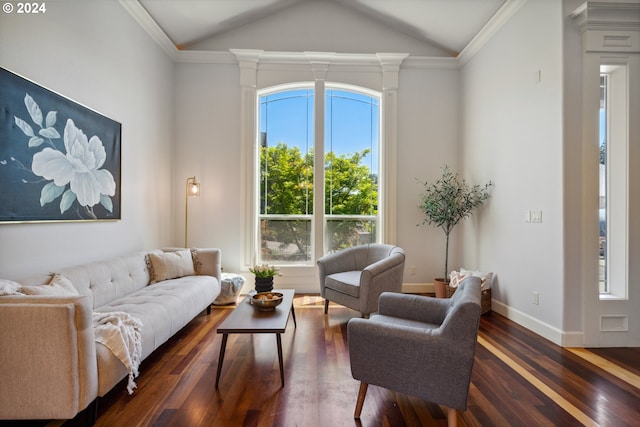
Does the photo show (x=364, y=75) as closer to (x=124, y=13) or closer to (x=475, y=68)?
(x=475, y=68)

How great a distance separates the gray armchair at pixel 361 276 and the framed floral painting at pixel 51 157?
2375mm

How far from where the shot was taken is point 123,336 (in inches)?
77.4

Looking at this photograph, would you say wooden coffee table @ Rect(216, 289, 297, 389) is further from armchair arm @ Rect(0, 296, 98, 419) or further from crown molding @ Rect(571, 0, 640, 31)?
crown molding @ Rect(571, 0, 640, 31)

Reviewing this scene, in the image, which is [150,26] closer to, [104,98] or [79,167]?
[104,98]

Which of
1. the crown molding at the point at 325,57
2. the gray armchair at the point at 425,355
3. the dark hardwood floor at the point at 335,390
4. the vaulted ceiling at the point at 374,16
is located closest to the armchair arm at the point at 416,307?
the gray armchair at the point at 425,355

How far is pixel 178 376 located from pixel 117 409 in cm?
45

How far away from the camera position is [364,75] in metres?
4.77

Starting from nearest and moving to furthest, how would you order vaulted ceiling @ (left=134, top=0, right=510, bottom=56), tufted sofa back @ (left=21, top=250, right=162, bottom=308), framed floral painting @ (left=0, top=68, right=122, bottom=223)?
framed floral painting @ (left=0, top=68, right=122, bottom=223) < tufted sofa back @ (left=21, top=250, right=162, bottom=308) < vaulted ceiling @ (left=134, top=0, right=510, bottom=56)

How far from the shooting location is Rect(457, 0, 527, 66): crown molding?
11.4 ft

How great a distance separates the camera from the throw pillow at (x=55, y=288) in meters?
1.88

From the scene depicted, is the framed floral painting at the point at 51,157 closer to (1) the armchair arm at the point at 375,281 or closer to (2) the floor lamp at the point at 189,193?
(2) the floor lamp at the point at 189,193

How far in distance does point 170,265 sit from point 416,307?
2578mm

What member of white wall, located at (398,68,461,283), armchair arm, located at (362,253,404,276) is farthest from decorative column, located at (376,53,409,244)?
armchair arm, located at (362,253,404,276)

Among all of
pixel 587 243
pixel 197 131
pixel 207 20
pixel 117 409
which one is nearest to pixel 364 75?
pixel 207 20
